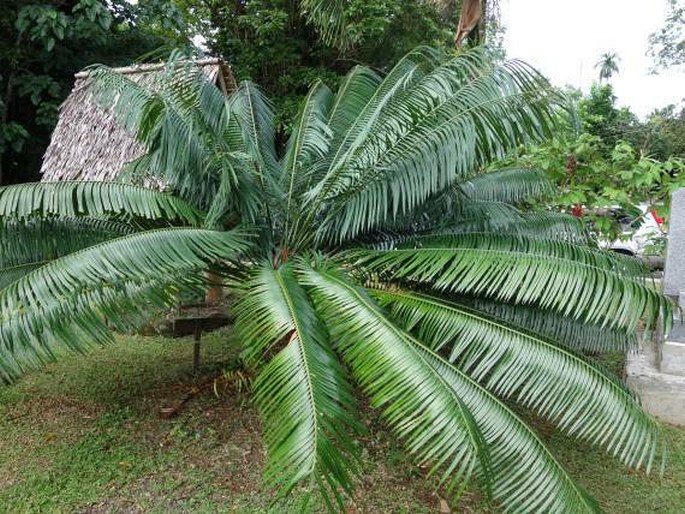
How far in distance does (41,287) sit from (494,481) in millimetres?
2042

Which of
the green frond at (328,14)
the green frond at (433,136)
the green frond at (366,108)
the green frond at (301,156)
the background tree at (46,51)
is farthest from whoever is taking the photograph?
the background tree at (46,51)

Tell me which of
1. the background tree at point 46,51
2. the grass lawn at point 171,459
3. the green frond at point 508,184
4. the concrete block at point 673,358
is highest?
the background tree at point 46,51

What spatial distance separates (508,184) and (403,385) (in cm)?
295

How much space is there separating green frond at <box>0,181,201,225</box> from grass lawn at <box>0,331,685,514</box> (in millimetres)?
1437

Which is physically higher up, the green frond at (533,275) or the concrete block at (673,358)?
the green frond at (533,275)

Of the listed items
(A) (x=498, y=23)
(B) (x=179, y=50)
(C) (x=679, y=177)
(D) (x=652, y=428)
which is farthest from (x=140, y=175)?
(A) (x=498, y=23)

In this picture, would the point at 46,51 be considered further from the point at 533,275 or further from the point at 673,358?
the point at 673,358

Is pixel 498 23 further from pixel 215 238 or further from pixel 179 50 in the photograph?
pixel 215 238

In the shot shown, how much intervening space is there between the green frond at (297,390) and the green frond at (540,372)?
0.56 metres

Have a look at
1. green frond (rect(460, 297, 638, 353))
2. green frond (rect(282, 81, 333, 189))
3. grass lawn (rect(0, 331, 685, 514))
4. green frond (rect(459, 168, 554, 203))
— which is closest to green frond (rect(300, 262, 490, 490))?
grass lawn (rect(0, 331, 685, 514))

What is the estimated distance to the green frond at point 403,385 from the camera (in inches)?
78.1

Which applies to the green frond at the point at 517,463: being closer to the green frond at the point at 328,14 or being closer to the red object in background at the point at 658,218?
the red object in background at the point at 658,218

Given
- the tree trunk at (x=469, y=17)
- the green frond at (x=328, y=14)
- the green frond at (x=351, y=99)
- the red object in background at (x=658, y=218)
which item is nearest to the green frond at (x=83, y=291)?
the green frond at (x=351, y=99)

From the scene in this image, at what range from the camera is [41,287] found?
231cm
